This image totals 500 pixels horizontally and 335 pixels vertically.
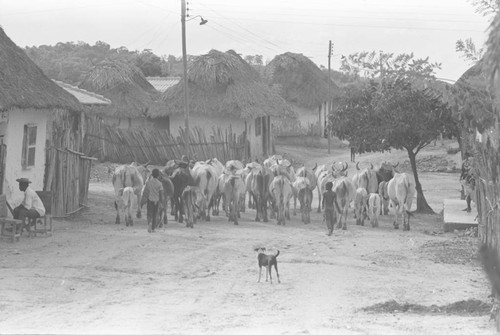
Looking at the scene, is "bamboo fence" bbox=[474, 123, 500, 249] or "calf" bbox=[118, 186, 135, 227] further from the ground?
"bamboo fence" bbox=[474, 123, 500, 249]

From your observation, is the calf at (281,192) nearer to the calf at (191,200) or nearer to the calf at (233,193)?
the calf at (233,193)

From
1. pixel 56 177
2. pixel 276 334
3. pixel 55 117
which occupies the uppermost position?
pixel 55 117

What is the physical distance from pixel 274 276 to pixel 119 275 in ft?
7.97

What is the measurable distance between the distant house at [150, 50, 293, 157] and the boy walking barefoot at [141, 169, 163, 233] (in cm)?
1795

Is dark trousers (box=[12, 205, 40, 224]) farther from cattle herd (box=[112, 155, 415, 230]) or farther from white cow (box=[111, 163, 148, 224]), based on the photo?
white cow (box=[111, 163, 148, 224])

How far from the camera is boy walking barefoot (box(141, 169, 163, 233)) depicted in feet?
65.9

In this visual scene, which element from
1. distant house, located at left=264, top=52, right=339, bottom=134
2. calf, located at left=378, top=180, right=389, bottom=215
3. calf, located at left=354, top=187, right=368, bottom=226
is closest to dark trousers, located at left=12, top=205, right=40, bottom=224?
calf, located at left=354, top=187, right=368, bottom=226

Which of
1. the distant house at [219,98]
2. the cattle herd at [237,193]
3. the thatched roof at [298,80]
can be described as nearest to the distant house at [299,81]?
the thatched roof at [298,80]

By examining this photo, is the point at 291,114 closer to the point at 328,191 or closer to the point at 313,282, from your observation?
the point at 328,191

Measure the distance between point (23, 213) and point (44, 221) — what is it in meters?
0.94

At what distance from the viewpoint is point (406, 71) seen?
638 inches

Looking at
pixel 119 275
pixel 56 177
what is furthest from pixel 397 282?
pixel 56 177

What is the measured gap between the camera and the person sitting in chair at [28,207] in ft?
61.5

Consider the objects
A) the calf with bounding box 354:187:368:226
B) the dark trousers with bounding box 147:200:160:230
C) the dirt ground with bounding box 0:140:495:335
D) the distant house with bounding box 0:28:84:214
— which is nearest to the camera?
the dirt ground with bounding box 0:140:495:335
